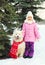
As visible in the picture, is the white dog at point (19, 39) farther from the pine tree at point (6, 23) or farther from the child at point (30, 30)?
the pine tree at point (6, 23)

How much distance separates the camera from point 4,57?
6.26 m

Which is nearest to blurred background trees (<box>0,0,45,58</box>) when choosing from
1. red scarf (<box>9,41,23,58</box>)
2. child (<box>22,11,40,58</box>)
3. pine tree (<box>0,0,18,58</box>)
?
pine tree (<box>0,0,18,58</box>)

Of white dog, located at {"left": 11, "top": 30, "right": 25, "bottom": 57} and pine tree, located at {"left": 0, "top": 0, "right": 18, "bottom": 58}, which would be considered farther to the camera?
pine tree, located at {"left": 0, "top": 0, "right": 18, "bottom": 58}

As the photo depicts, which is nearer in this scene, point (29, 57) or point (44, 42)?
point (29, 57)

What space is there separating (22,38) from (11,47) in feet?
1.16

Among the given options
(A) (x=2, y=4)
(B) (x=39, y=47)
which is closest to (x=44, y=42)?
(B) (x=39, y=47)

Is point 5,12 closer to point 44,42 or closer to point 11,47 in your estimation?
point 11,47

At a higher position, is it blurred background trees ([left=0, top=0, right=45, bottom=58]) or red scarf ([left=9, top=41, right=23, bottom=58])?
blurred background trees ([left=0, top=0, right=45, bottom=58])

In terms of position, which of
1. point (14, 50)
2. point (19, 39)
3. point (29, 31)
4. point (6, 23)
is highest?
point (6, 23)

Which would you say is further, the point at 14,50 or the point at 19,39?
the point at 14,50

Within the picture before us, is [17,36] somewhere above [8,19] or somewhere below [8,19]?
below

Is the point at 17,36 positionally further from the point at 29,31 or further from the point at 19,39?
the point at 29,31

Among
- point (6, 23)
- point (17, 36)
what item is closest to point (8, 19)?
point (6, 23)

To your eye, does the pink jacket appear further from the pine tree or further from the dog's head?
Result: the pine tree
